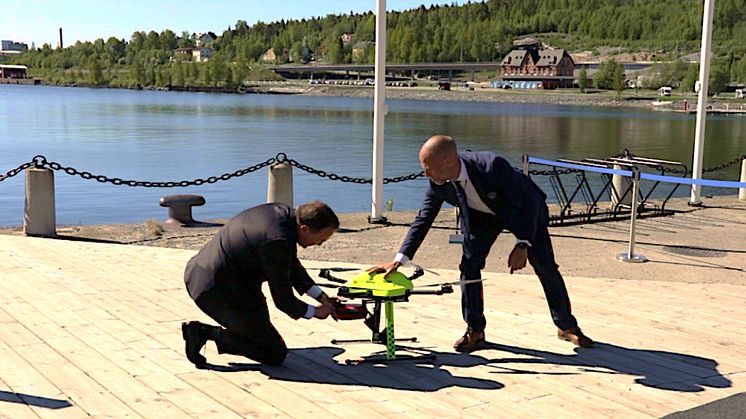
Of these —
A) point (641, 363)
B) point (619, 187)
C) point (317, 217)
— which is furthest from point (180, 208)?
point (641, 363)

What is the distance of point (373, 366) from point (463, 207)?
4.11 ft

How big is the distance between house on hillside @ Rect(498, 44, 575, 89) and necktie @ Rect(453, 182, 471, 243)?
177m

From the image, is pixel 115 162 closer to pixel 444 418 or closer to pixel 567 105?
pixel 444 418

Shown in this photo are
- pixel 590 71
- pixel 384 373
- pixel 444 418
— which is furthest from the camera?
pixel 590 71

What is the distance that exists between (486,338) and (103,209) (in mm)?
17846

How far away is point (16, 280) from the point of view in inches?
321

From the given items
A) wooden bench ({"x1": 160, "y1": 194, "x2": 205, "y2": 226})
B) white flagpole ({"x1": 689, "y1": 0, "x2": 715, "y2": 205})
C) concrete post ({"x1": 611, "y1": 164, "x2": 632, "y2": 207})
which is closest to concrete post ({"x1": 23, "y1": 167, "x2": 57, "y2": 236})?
wooden bench ({"x1": 160, "y1": 194, "x2": 205, "y2": 226})

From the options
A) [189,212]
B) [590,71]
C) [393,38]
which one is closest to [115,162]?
[189,212]

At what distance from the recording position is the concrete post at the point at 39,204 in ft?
36.9

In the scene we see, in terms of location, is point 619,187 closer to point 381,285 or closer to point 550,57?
point 381,285

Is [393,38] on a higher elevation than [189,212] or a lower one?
higher

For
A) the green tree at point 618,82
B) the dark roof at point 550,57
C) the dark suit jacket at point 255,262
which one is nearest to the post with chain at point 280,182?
the dark suit jacket at point 255,262

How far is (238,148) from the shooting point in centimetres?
4128

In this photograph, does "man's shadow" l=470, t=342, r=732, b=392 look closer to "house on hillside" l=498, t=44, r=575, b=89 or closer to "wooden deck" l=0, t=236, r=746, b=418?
"wooden deck" l=0, t=236, r=746, b=418
